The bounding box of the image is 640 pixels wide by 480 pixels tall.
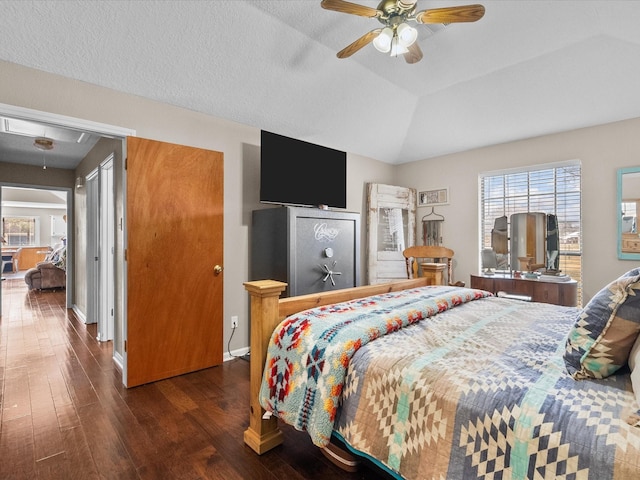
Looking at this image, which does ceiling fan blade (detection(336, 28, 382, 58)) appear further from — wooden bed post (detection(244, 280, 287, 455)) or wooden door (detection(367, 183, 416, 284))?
wooden door (detection(367, 183, 416, 284))

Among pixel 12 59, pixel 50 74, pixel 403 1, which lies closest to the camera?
pixel 403 1

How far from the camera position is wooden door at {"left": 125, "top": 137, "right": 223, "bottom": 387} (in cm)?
256

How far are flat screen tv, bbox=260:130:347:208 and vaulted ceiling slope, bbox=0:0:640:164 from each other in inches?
10.7

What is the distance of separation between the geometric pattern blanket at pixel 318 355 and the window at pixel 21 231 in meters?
13.1

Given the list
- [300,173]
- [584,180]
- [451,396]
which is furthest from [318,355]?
[584,180]

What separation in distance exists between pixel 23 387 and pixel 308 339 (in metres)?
2.58

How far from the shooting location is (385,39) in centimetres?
207

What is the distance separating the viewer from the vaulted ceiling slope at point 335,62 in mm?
2158

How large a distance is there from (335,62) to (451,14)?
1273 millimetres

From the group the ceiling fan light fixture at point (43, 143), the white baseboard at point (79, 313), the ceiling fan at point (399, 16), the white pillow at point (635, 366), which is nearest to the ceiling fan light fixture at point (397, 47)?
the ceiling fan at point (399, 16)

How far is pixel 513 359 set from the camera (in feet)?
3.94

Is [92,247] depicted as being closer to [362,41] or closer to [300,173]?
[300,173]

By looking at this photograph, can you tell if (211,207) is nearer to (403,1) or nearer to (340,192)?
(340,192)

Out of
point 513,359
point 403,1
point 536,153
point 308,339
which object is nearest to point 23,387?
point 308,339
